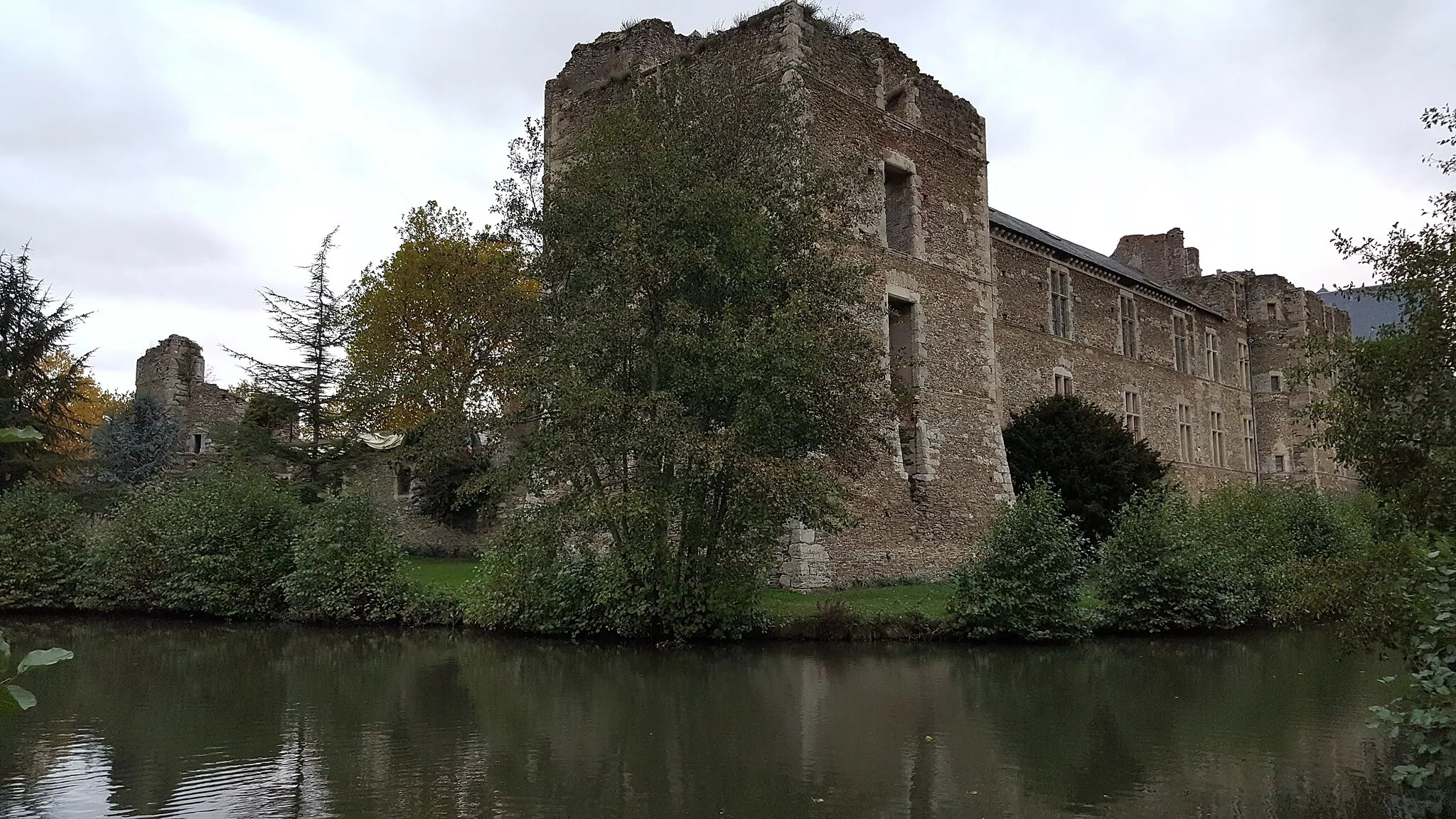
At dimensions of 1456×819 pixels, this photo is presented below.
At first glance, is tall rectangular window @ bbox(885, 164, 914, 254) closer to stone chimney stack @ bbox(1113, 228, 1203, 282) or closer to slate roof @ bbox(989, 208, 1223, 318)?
slate roof @ bbox(989, 208, 1223, 318)

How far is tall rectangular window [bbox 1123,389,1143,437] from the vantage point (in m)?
30.8

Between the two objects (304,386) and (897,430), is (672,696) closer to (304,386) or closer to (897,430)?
(897,430)

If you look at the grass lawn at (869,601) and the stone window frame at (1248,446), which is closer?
the grass lawn at (869,601)

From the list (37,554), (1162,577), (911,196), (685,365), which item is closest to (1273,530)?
(1162,577)

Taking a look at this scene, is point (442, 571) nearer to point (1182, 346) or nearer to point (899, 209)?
point (899, 209)

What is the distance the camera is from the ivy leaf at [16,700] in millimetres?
2799

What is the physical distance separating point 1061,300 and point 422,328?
56.9ft

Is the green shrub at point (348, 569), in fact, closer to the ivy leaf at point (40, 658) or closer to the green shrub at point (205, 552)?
the green shrub at point (205, 552)

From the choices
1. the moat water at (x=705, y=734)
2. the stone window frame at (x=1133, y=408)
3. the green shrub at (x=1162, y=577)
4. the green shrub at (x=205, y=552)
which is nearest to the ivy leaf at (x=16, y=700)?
the moat water at (x=705, y=734)

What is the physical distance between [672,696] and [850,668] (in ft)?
9.11

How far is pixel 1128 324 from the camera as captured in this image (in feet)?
105

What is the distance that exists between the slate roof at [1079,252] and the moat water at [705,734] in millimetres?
15987

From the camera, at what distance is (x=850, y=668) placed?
39.4 feet

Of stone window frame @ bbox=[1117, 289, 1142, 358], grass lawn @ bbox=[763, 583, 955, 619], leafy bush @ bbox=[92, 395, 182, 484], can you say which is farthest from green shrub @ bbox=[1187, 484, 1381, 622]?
leafy bush @ bbox=[92, 395, 182, 484]
